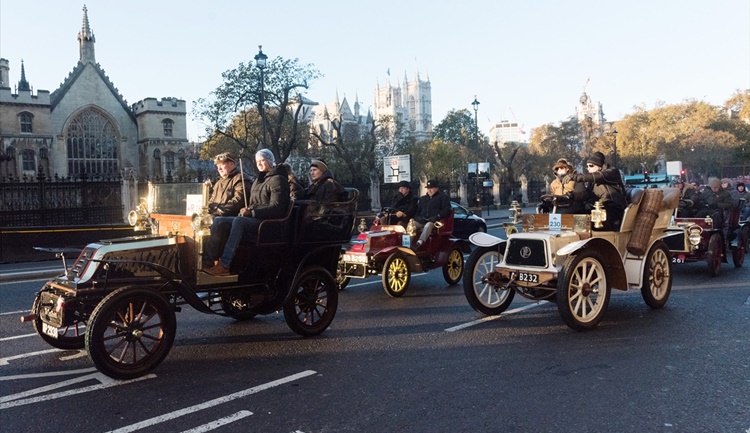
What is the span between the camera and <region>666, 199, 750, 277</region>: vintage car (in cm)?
924

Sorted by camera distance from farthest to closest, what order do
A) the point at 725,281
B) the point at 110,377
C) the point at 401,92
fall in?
the point at 401,92 < the point at 725,281 < the point at 110,377

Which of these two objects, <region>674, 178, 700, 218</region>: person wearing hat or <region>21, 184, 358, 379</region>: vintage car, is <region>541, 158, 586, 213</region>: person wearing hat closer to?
<region>21, 184, 358, 379</region>: vintage car

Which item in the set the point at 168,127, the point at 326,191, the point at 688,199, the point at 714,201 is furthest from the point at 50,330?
the point at 168,127

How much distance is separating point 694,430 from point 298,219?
4.07 m

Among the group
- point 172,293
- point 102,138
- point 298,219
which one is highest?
point 102,138

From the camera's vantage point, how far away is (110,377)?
16.3ft

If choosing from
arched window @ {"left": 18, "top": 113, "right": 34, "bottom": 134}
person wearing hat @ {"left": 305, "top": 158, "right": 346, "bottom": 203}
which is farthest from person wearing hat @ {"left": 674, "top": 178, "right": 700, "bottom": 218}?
arched window @ {"left": 18, "top": 113, "right": 34, "bottom": 134}

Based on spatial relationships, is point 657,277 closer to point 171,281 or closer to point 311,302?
point 311,302

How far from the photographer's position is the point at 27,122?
5303 centimetres

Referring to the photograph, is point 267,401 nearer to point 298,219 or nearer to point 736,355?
point 298,219

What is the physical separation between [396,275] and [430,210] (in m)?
1.46

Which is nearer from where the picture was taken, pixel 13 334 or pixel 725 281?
pixel 13 334

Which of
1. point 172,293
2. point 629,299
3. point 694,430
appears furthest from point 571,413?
point 629,299

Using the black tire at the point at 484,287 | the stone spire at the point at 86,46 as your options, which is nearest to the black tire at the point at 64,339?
the black tire at the point at 484,287
